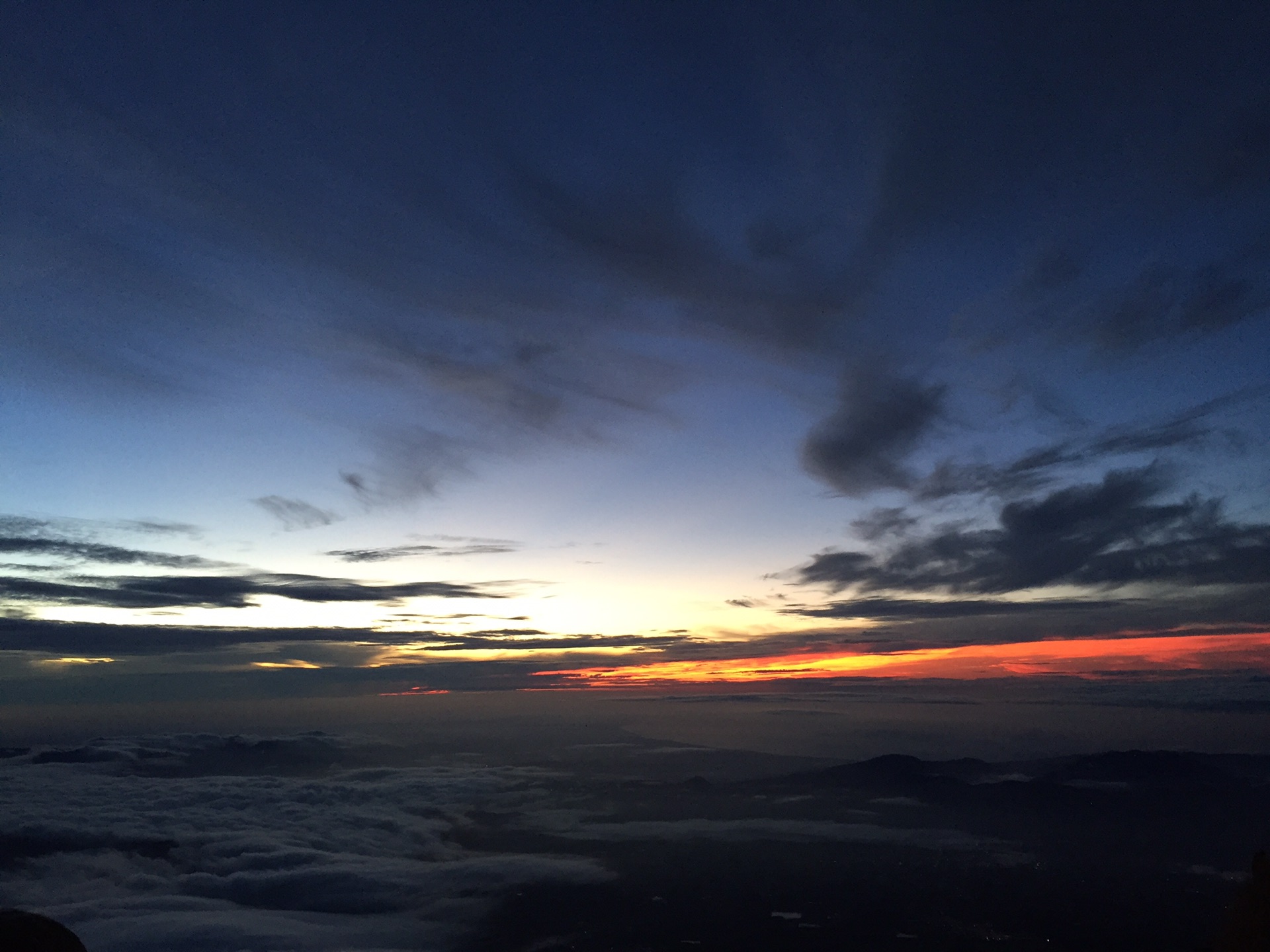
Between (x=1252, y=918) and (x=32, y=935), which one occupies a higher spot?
(x=1252, y=918)

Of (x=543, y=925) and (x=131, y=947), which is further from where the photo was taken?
(x=543, y=925)

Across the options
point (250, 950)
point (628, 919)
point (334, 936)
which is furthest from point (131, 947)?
point (628, 919)

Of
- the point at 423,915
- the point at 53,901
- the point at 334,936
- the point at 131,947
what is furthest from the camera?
the point at 423,915

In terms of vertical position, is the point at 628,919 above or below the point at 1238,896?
below

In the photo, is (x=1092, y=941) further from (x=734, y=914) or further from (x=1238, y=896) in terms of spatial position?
(x=1238, y=896)

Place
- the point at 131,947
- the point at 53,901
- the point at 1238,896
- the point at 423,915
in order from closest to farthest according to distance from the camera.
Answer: the point at 1238,896
the point at 131,947
the point at 53,901
the point at 423,915

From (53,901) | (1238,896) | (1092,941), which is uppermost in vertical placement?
(1238,896)

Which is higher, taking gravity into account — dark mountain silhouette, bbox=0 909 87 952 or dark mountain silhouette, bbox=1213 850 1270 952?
dark mountain silhouette, bbox=1213 850 1270 952

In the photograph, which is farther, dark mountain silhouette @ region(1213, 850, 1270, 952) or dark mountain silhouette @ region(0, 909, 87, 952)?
dark mountain silhouette @ region(0, 909, 87, 952)

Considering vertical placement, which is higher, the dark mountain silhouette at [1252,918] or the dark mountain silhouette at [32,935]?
the dark mountain silhouette at [1252,918]

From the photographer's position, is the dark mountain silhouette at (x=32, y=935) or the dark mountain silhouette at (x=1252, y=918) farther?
the dark mountain silhouette at (x=32, y=935)

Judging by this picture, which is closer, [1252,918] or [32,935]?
[1252,918]
